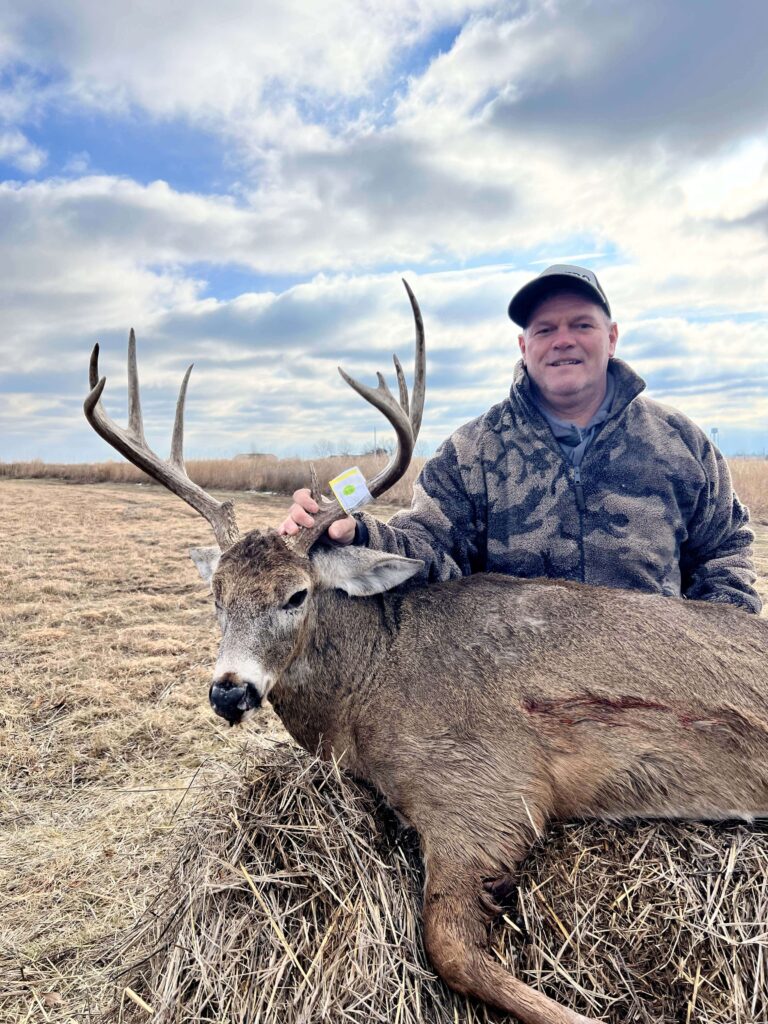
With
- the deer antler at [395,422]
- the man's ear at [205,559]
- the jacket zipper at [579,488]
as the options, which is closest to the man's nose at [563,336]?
the jacket zipper at [579,488]

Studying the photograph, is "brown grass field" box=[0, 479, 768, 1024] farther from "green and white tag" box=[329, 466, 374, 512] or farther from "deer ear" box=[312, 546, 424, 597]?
"green and white tag" box=[329, 466, 374, 512]

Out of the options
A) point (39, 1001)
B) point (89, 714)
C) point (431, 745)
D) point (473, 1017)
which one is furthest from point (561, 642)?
point (89, 714)

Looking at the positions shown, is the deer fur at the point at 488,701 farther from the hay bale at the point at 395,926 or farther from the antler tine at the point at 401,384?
the antler tine at the point at 401,384

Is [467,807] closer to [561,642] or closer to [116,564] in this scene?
[561,642]

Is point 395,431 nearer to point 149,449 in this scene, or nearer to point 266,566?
point 266,566

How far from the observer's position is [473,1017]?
250 centimetres

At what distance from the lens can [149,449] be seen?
4117mm

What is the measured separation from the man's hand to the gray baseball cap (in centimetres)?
185

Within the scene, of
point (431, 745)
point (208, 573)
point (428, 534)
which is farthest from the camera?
point (428, 534)

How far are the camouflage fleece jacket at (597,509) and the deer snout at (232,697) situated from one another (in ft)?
4.32

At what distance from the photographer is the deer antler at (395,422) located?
352 centimetres

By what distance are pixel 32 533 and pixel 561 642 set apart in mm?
15317

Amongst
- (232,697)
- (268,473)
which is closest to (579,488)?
(232,697)

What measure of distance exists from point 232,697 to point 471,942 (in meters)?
1.23
